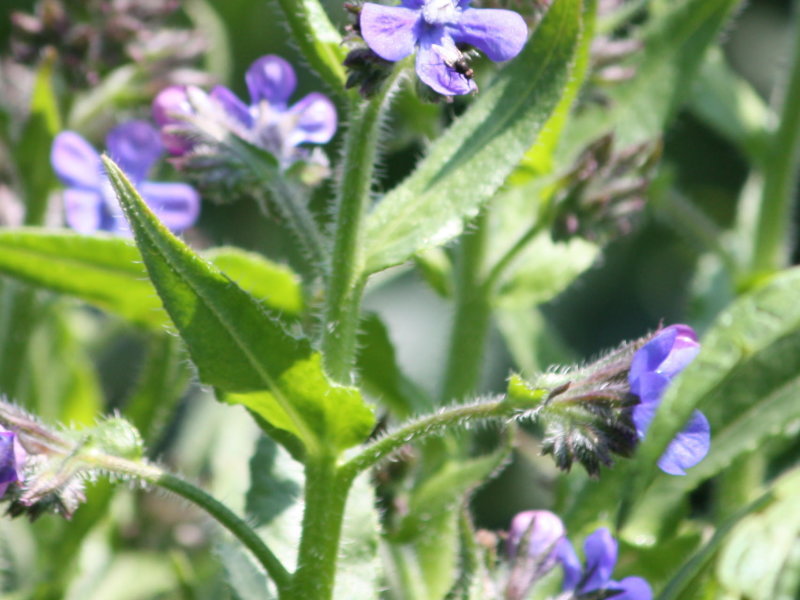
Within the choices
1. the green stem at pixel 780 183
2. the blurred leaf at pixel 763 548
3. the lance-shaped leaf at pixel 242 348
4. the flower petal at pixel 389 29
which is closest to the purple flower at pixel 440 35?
the flower petal at pixel 389 29

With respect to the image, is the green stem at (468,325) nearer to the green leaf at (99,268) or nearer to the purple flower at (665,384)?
the green leaf at (99,268)

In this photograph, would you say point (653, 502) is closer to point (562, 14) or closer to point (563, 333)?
point (562, 14)

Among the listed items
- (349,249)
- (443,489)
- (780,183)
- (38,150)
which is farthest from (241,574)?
(780,183)

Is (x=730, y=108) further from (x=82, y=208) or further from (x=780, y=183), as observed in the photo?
(x=82, y=208)

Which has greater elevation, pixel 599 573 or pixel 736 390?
pixel 736 390

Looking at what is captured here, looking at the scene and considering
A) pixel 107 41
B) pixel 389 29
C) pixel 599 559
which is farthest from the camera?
pixel 107 41

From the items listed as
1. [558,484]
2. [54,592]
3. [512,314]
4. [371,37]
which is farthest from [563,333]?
[371,37]
